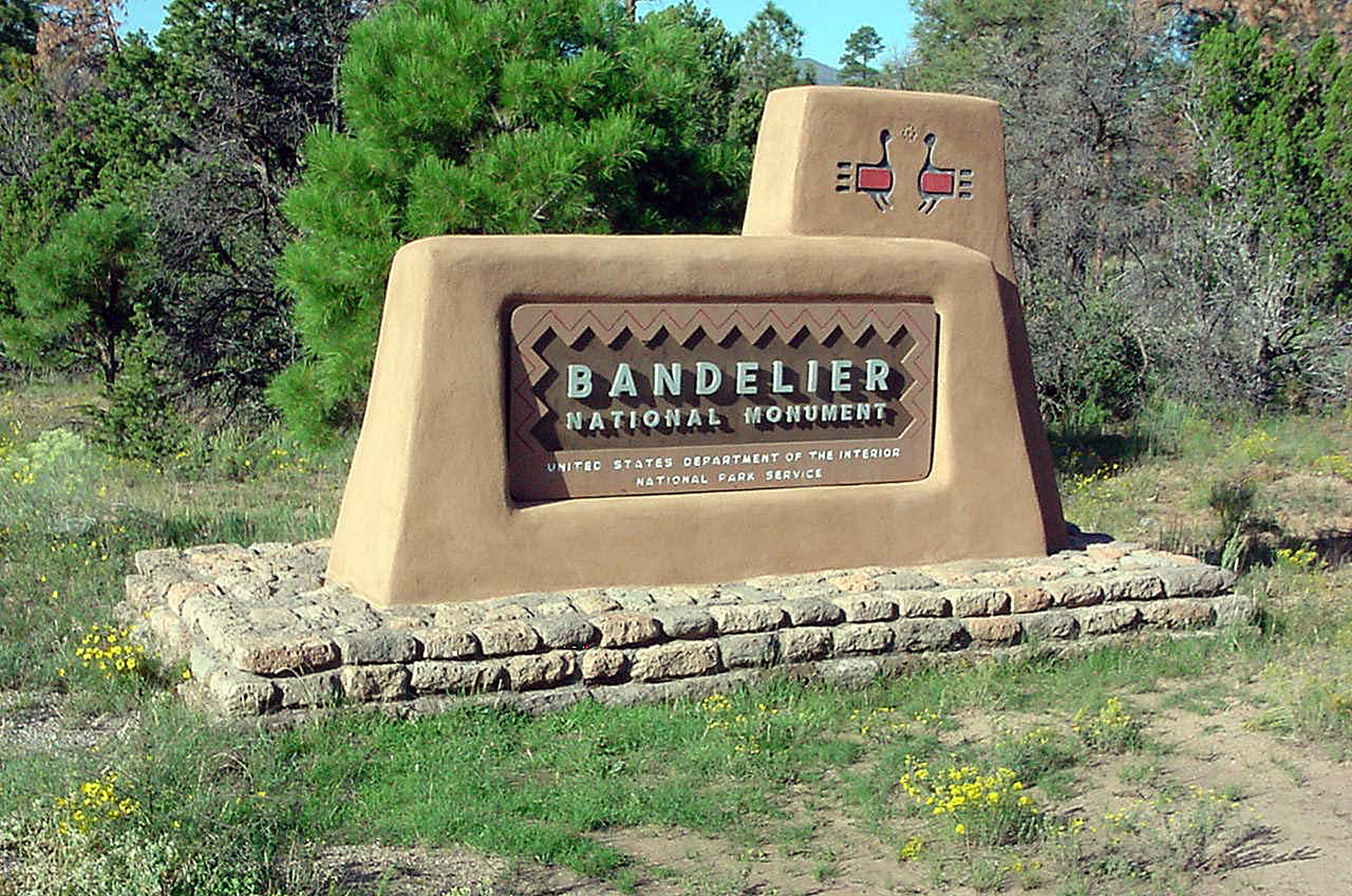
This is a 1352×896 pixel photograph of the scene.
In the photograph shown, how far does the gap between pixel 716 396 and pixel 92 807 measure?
141 inches

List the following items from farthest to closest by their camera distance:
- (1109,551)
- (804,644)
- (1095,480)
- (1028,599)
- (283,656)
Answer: (1095,480) → (1109,551) → (1028,599) → (804,644) → (283,656)

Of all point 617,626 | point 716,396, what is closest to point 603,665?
point 617,626

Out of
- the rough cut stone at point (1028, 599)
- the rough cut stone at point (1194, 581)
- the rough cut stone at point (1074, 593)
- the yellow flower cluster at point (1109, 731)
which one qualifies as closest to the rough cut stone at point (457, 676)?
the yellow flower cluster at point (1109, 731)

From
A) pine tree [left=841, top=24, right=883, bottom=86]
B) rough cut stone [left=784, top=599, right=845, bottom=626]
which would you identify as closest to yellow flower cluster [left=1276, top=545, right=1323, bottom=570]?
rough cut stone [left=784, top=599, right=845, bottom=626]

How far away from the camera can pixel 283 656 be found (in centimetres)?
578

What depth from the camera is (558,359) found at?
684 centimetres

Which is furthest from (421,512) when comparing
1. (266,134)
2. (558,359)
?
(266,134)

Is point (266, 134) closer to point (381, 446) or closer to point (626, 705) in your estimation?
point (381, 446)

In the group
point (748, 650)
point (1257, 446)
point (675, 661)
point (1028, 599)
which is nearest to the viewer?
point (675, 661)

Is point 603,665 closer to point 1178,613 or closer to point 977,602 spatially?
point 977,602

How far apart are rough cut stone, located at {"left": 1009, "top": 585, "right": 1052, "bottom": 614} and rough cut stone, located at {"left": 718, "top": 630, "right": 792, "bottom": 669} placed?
50.4 inches

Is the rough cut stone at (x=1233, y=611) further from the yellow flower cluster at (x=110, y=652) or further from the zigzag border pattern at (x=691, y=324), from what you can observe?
the yellow flower cluster at (x=110, y=652)

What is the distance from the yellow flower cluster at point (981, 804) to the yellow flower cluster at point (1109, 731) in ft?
2.48

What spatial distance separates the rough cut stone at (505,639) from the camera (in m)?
6.13
